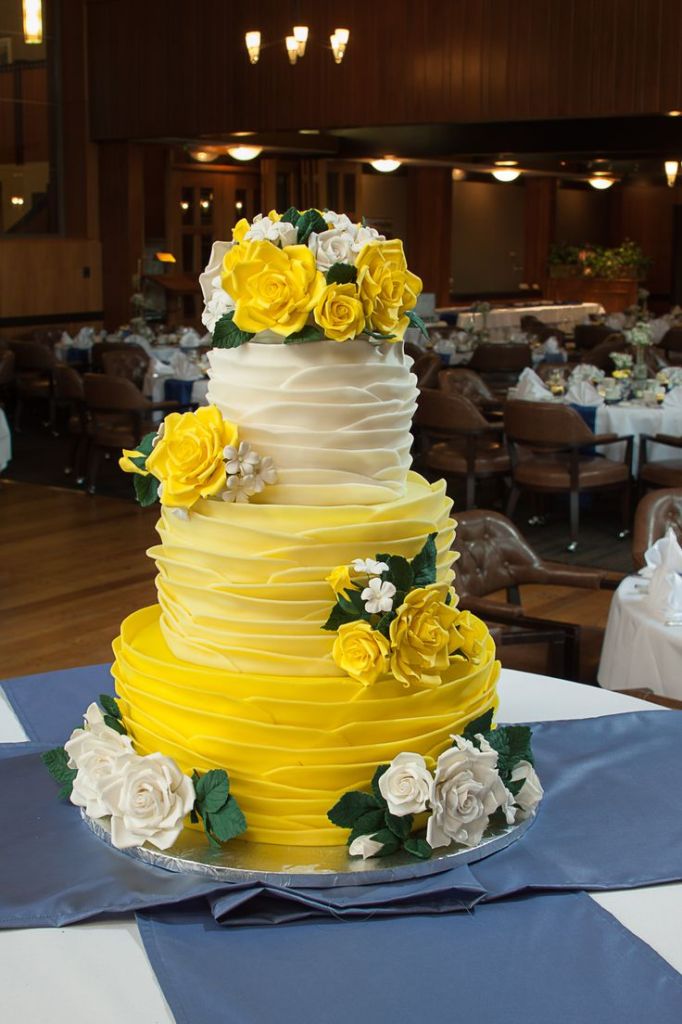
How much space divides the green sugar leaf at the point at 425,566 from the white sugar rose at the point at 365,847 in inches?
13.0

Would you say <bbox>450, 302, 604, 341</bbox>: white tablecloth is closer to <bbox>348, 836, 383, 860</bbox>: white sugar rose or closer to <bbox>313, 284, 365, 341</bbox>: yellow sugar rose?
<bbox>313, 284, 365, 341</bbox>: yellow sugar rose

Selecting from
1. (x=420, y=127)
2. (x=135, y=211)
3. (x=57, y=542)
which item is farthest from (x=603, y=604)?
(x=135, y=211)

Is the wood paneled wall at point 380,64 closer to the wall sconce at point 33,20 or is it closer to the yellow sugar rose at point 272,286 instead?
the wall sconce at point 33,20

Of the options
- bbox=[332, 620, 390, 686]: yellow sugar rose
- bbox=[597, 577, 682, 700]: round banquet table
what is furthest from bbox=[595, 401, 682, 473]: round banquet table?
bbox=[332, 620, 390, 686]: yellow sugar rose

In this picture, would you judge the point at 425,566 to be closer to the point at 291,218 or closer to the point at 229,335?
the point at 229,335

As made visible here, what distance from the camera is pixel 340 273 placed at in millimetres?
1687

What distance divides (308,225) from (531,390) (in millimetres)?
6754

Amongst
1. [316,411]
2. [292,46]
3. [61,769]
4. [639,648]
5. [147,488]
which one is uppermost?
[292,46]

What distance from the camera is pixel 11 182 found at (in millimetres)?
13516

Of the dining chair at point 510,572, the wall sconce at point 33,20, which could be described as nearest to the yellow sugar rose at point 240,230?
the dining chair at point 510,572

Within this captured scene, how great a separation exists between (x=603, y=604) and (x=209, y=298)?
4613mm

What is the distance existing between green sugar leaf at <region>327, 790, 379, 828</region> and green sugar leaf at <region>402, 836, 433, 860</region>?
67 millimetres

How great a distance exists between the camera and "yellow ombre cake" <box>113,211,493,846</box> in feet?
5.38

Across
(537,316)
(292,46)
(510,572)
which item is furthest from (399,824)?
(537,316)
